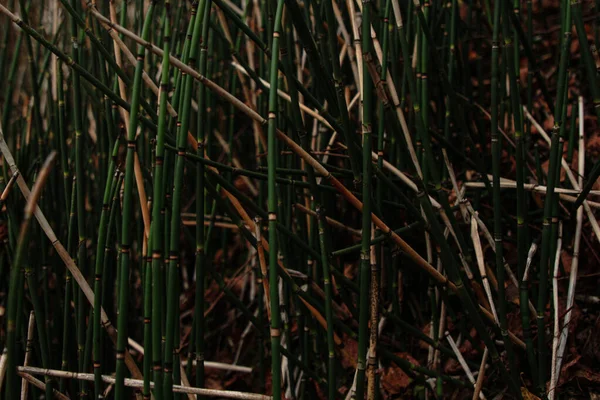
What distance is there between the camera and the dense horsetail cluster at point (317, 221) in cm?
92

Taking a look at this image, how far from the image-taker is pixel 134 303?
63.9 inches

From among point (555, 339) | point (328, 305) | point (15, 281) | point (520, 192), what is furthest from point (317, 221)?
point (15, 281)

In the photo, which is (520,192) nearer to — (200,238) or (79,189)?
(200,238)

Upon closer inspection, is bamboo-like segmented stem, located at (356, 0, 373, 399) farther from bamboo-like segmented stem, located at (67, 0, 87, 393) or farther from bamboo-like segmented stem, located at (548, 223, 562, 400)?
Answer: bamboo-like segmented stem, located at (67, 0, 87, 393)

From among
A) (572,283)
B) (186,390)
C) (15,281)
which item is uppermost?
(15,281)

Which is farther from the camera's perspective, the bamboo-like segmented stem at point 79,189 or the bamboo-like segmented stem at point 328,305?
the bamboo-like segmented stem at point 79,189

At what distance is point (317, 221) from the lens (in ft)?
3.98

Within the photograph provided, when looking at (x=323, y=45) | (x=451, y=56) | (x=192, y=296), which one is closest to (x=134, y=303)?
(x=192, y=296)

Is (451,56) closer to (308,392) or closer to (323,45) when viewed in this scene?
(323,45)

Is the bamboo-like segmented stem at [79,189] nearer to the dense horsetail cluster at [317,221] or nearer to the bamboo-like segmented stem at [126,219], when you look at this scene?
the dense horsetail cluster at [317,221]

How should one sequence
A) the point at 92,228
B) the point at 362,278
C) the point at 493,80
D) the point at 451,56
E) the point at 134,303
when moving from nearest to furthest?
the point at 362,278 → the point at 493,80 → the point at 451,56 → the point at 92,228 → the point at 134,303

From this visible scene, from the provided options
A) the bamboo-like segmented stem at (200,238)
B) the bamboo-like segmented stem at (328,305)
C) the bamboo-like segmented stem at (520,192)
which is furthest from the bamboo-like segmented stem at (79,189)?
the bamboo-like segmented stem at (520,192)

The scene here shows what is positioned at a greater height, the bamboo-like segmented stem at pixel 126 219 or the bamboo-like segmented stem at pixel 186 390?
the bamboo-like segmented stem at pixel 126 219

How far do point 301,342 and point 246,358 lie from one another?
34 cm
